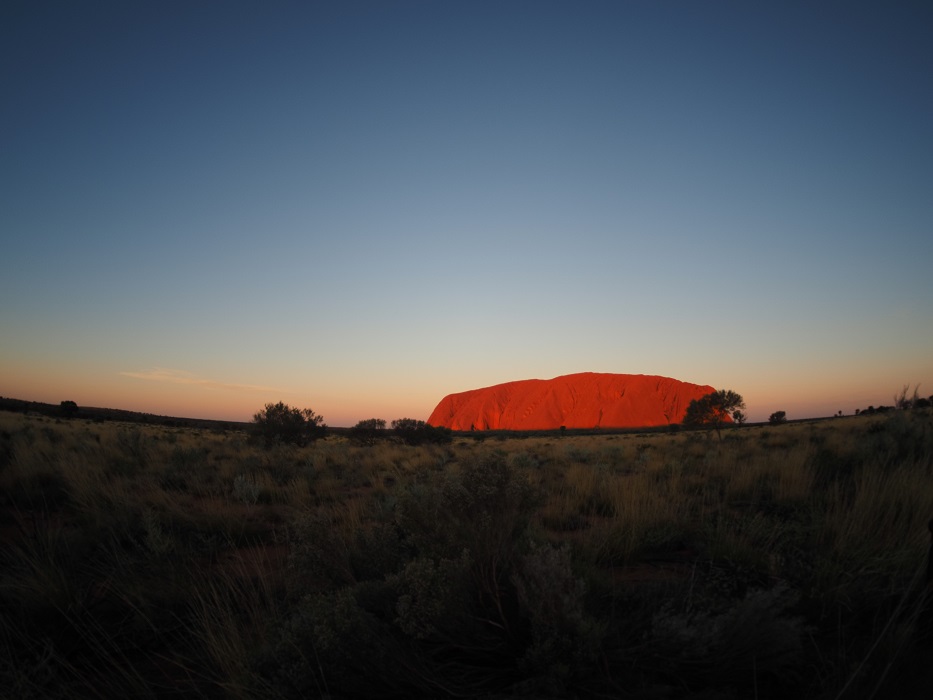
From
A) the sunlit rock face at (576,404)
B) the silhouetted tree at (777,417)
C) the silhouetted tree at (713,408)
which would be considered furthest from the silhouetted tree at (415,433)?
the sunlit rock face at (576,404)

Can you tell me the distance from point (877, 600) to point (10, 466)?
1167 cm

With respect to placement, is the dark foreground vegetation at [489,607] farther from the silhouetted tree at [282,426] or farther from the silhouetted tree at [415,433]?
the silhouetted tree at [415,433]

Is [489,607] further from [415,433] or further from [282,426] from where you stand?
[415,433]

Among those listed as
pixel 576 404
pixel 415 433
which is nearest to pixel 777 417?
pixel 415 433

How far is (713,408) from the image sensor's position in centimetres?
3809

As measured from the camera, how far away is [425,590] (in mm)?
1960

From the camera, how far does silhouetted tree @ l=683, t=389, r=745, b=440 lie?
36.9 metres

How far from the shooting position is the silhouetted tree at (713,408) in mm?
36938

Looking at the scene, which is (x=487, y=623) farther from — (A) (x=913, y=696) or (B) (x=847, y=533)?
(B) (x=847, y=533)

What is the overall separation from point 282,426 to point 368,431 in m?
10.6

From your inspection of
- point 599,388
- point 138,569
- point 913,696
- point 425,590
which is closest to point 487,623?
point 425,590

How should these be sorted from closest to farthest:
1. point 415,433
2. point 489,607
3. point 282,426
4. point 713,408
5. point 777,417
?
1. point 489,607
2. point 282,426
3. point 415,433
4. point 713,408
5. point 777,417

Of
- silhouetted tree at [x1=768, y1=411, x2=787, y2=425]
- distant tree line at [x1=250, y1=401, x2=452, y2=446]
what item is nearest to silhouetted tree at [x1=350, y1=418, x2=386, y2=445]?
distant tree line at [x1=250, y1=401, x2=452, y2=446]

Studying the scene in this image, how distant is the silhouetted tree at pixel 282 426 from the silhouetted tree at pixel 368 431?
6142 mm
